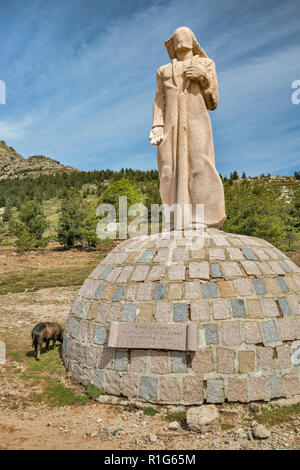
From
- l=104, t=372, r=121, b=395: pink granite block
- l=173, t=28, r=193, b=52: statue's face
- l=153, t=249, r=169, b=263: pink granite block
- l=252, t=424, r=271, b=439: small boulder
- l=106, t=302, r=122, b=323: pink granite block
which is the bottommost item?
l=252, t=424, r=271, b=439: small boulder

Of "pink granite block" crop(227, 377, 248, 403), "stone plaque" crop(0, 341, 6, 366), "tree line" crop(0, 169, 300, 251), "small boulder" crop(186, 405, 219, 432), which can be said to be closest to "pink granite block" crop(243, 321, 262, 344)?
"pink granite block" crop(227, 377, 248, 403)

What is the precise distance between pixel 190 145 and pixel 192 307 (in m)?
3.41

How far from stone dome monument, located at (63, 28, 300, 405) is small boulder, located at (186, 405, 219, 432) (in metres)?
0.15

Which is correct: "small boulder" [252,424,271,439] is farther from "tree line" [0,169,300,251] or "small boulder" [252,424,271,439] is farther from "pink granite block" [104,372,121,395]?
"tree line" [0,169,300,251]

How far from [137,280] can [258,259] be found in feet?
7.32

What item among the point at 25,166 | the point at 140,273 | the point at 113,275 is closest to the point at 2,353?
the point at 113,275

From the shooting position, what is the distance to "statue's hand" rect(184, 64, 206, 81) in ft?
20.9

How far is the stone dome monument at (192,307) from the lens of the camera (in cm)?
477

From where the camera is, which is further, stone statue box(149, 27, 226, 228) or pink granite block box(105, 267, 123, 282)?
stone statue box(149, 27, 226, 228)

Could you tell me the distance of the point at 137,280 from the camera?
18.0 ft

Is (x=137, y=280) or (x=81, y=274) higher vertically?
(x=137, y=280)

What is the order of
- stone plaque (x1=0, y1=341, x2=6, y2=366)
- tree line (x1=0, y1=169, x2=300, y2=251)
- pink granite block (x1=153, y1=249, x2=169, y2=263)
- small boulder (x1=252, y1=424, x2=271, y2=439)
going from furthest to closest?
tree line (x1=0, y1=169, x2=300, y2=251) < stone plaque (x1=0, y1=341, x2=6, y2=366) < pink granite block (x1=153, y1=249, x2=169, y2=263) < small boulder (x1=252, y1=424, x2=271, y2=439)
